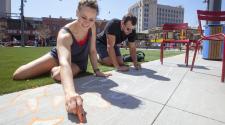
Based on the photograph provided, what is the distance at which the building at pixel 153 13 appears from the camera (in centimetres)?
11419

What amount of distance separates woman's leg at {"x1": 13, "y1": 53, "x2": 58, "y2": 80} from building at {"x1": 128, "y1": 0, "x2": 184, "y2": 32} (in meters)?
114

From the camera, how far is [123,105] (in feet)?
6.88

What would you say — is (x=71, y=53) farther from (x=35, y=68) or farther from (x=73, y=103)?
(x=73, y=103)

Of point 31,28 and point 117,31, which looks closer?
point 117,31

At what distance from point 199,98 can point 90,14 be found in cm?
143

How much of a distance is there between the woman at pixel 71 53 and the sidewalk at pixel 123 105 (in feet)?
0.62

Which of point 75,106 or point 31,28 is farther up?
point 31,28

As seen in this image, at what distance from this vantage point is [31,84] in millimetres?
2781

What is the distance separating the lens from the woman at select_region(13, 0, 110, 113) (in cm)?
210

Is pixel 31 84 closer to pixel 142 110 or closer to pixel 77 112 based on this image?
pixel 77 112

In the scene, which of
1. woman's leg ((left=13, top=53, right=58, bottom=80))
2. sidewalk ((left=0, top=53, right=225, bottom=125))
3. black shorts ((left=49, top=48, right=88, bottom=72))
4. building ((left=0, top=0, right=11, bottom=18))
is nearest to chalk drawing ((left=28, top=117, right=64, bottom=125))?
sidewalk ((left=0, top=53, right=225, bottom=125))

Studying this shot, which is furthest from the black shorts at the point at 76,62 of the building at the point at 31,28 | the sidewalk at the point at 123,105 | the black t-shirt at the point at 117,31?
the building at the point at 31,28

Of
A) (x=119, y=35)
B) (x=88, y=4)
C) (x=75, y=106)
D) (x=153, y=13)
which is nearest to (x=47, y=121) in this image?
(x=75, y=106)

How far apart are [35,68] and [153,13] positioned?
385 ft
